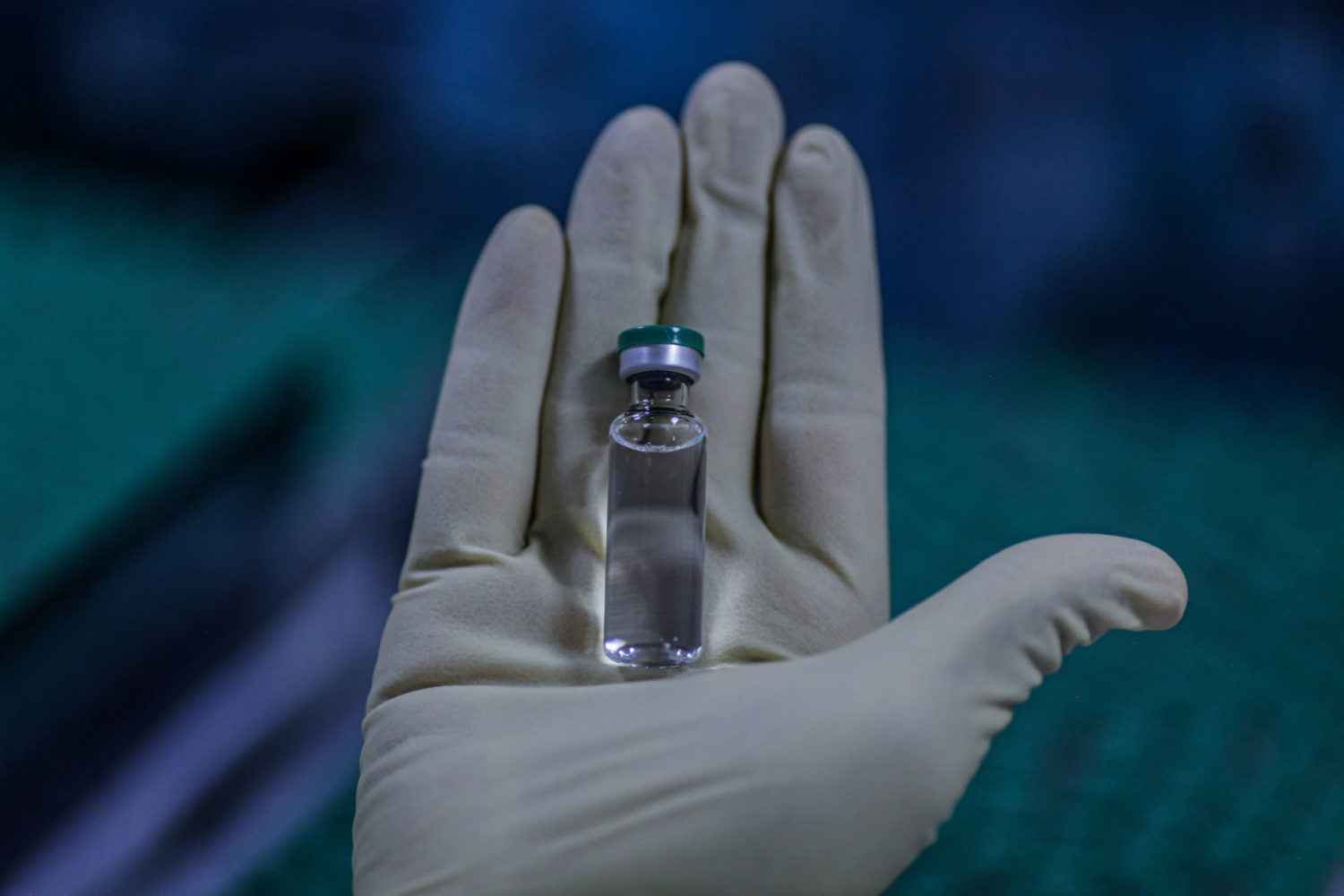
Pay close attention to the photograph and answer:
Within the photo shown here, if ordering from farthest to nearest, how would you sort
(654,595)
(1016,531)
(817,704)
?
(1016,531) → (654,595) → (817,704)

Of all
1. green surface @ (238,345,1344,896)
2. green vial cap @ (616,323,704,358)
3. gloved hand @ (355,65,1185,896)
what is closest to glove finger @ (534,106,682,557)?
gloved hand @ (355,65,1185,896)

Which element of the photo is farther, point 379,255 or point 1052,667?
point 379,255

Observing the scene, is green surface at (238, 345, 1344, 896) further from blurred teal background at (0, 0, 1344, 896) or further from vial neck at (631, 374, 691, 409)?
vial neck at (631, 374, 691, 409)

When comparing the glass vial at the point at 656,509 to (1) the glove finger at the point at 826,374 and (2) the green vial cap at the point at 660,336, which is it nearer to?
(2) the green vial cap at the point at 660,336

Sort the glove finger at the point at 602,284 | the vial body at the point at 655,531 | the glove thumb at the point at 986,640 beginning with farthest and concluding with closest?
the glove finger at the point at 602,284 → the vial body at the point at 655,531 → the glove thumb at the point at 986,640

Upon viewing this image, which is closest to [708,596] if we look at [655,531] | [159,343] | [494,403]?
[655,531]

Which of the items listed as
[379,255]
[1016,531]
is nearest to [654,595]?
[1016,531]

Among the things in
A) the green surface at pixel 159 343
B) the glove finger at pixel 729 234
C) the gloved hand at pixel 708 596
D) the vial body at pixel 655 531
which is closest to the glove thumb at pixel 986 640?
the gloved hand at pixel 708 596

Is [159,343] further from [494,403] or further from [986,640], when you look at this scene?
[986,640]

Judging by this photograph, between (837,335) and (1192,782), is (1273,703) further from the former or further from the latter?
(837,335)
